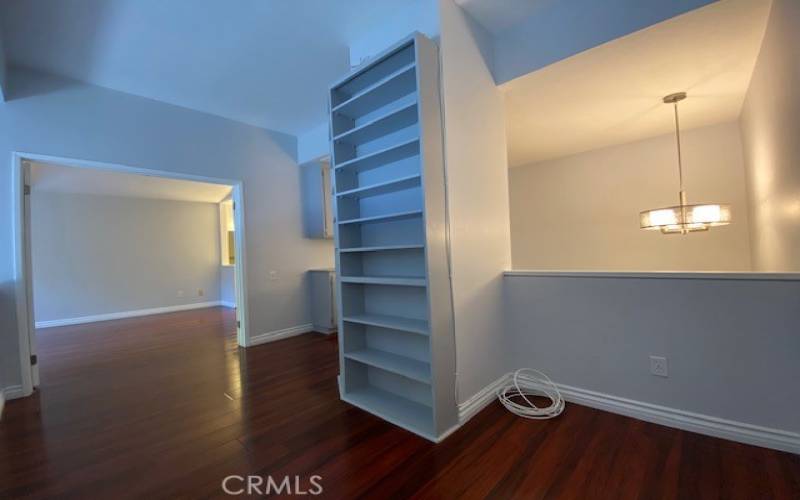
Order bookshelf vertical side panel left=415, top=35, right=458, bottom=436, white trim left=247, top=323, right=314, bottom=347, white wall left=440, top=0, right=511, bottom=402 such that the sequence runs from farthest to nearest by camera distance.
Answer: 1. white trim left=247, top=323, right=314, bottom=347
2. white wall left=440, top=0, right=511, bottom=402
3. bookshelf vertical side panel left=415, top=35, right=458, bottom=436

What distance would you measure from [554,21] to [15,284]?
14.9ft

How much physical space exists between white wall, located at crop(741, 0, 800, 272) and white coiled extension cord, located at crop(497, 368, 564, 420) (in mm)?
1556

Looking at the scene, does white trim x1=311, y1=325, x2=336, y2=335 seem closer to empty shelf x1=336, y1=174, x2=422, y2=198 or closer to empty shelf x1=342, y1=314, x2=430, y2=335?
empty shelf x1=342, y1=314, x2=430, y2=335

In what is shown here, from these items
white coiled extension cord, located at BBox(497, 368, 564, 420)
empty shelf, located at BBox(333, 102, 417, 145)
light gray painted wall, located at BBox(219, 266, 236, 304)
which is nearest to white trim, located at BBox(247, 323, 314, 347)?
empty shelf, located at BBox(333, 102, 417, 145)

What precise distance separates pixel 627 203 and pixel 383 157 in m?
3.85

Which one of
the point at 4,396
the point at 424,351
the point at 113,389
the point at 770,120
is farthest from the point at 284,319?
the point at 770,120

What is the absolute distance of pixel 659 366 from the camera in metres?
1.85

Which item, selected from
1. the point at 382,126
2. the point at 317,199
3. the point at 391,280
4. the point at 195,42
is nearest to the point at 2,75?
the point at 195,42

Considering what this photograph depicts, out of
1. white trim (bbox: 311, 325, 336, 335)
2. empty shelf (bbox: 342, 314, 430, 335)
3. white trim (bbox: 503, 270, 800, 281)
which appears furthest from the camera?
white trim (bbox: 311, 325, 336, 335)

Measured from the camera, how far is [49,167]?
14.8ft

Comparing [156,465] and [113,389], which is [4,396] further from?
[156,465]

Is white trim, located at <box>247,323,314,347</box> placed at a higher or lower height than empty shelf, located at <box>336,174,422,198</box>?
lower

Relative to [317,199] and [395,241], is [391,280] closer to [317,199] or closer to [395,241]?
[395,241]

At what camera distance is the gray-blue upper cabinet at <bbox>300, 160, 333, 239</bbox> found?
4.26 metres
